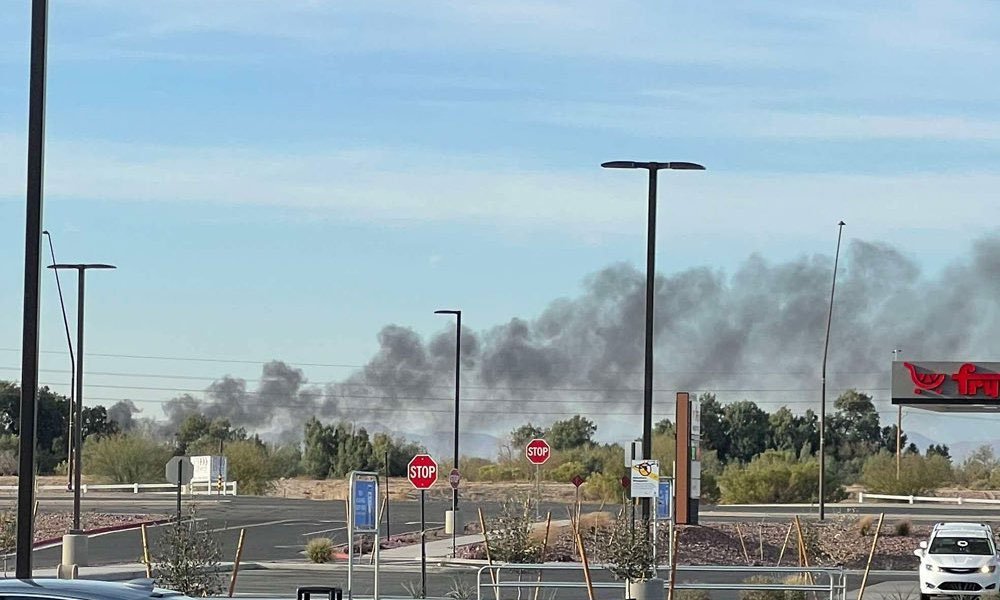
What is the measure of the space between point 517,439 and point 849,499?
48.6 metres

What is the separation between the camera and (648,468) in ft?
87.5

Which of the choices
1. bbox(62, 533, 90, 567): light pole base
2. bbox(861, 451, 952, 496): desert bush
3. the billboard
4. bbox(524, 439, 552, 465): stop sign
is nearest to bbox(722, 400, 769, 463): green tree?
bbox(861, 451, 952, 496): desert bush

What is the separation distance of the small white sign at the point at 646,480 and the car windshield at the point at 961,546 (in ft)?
24.5

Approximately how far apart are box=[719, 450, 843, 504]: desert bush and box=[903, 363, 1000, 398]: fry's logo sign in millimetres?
36905

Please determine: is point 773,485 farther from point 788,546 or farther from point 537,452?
point 788,546

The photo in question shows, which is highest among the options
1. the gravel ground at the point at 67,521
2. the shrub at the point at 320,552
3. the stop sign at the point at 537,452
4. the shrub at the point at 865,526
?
the stop sign at the point at 537,452

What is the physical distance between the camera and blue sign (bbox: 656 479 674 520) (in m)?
28.0

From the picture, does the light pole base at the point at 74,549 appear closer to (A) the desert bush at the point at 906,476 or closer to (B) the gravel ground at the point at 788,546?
(B) the gravel ground at the point at 788,546

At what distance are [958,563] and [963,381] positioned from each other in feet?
38.1

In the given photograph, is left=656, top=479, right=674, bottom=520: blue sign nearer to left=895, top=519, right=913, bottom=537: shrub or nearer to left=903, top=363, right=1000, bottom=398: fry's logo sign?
left=903, top=363, right=1000, bottom=398: fry's logo sign

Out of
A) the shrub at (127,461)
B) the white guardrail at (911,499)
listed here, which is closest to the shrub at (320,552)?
the white guardrail at (911,499)

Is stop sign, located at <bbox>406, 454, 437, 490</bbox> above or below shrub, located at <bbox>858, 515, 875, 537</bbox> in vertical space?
above

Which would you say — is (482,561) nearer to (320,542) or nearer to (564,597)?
(320,542)

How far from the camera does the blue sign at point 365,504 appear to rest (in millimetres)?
18750
